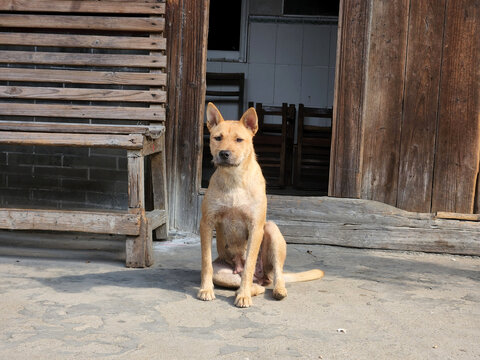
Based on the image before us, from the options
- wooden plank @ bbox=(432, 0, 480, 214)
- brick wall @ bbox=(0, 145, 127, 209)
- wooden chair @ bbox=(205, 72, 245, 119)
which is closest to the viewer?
wooden plank @ bbox=(432, 0, 480, 214)

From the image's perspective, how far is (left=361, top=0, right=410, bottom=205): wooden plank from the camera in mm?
5816

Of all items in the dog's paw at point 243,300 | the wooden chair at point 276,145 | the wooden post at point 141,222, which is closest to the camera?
the dog's paw at point 243,300

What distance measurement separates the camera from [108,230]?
486cm

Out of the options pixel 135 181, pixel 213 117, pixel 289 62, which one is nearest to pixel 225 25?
pixel 289 62

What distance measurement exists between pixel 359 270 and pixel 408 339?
1713 mm

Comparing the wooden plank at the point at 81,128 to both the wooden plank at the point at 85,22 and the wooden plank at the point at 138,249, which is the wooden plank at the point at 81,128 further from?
the wooden plank at the point at 85,22

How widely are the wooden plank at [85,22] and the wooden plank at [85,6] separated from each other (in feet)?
0.22

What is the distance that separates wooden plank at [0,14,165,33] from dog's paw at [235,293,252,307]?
9.96 ft

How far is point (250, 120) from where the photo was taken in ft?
13.4

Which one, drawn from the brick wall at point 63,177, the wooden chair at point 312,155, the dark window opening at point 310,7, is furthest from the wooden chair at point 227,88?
the brick wall at point 63,177

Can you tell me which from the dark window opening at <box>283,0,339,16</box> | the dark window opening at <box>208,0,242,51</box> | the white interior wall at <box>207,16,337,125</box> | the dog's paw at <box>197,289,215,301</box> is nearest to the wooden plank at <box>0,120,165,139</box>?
the dog's paw at <box>197,289,215,301</box>

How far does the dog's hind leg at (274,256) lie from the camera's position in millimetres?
4080

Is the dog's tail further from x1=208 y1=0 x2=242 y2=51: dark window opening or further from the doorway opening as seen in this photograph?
x1=208 y1=0 x2=242 y2=51: dark window opening

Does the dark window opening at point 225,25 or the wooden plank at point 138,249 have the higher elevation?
the dark window opening at point 225,25
